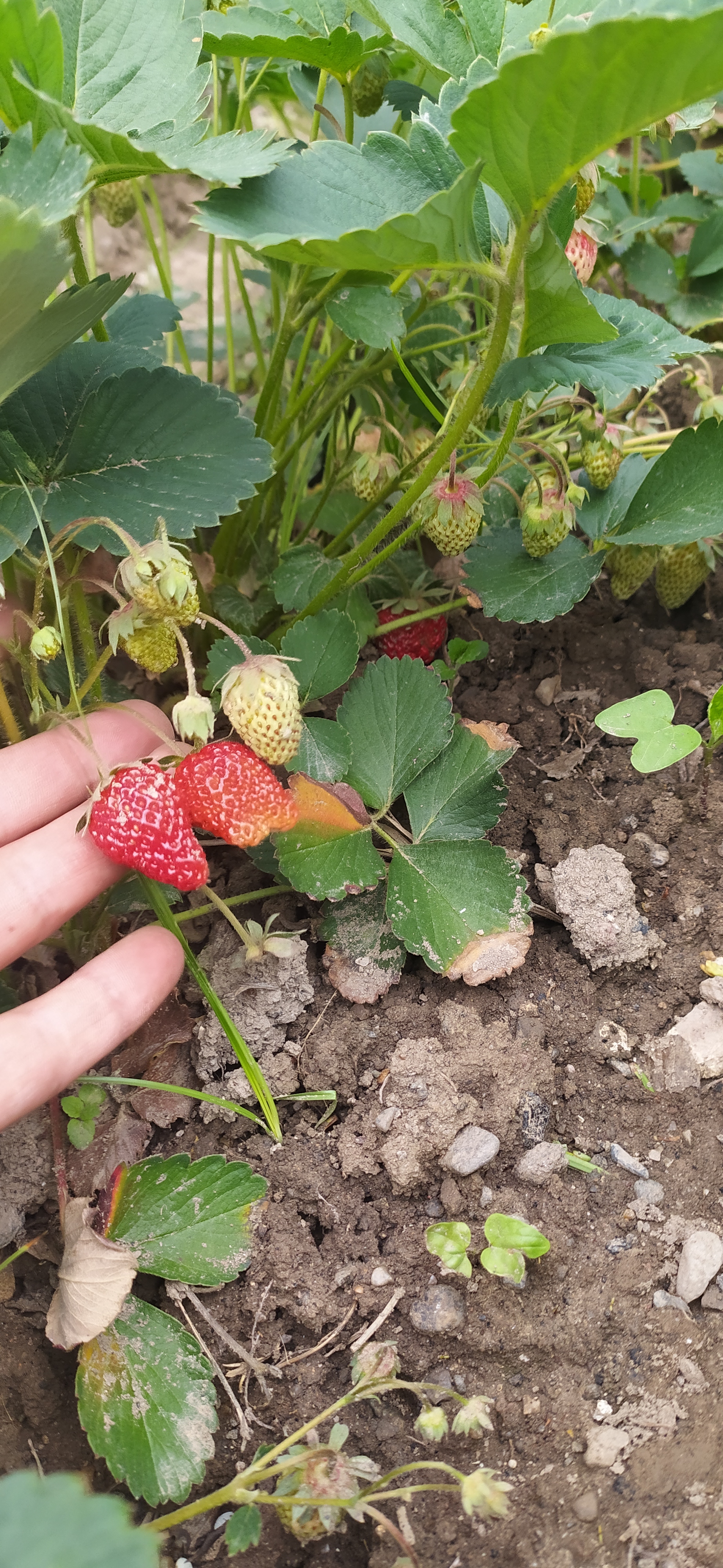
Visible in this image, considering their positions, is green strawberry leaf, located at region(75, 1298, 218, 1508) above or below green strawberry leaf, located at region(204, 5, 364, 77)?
below

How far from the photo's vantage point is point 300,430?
56.3 inches

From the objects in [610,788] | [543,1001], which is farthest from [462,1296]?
[610,788]

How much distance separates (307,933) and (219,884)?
0.47 ft

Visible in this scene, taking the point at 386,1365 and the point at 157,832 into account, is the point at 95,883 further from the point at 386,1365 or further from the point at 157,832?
the point at 386,1365

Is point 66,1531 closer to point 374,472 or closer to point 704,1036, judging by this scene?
point 704,1036

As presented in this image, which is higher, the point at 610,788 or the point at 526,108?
the point at 526,108

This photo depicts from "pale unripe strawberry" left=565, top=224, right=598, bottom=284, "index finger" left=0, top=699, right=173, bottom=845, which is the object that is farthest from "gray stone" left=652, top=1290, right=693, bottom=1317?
"pale unripe strawberry" left=565, top=224, right=598, bottom=284

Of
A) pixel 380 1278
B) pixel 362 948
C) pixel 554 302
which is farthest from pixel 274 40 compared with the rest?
Answer: pixel 380 1278

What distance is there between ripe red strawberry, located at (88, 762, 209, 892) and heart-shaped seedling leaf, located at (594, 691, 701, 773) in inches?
18.4

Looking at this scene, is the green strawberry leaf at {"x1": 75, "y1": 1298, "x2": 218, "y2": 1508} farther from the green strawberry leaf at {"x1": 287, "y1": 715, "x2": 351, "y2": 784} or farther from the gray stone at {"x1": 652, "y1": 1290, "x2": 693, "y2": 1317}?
the green strawberry leaf at {"x1": 287, "y1": 715, "x2": 351, "y2": 784}

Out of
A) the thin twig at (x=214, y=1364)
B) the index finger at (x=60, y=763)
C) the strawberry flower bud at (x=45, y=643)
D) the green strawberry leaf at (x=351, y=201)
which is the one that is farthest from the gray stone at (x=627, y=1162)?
the green strawberry leaf at (x=351, y=201)

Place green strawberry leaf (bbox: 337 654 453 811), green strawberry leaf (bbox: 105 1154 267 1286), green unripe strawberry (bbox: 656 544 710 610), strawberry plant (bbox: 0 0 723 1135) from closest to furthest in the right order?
strawberry plant (bbox: 0 0 723 1135), green strawberry leaf (bbox: 105 1154 267 1286), green strawberry leaf (bbox: 337 654 453 811), green unripe strawberry (bbox: 656 544 710 610)

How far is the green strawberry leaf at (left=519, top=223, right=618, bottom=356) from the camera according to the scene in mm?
835

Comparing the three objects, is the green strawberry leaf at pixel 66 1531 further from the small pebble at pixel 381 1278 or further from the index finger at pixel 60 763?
the index finger at pixel 60 763
